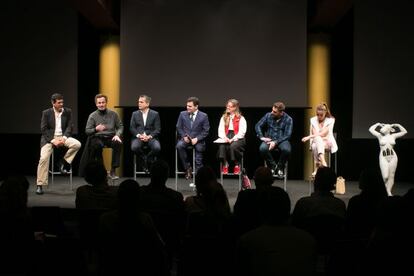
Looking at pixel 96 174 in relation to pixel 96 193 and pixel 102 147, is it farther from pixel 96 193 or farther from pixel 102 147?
pixel 102 147

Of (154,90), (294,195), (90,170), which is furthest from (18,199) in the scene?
(154,90)

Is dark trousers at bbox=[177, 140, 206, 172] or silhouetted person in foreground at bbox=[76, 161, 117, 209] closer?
silhouetted person in foreground at bbox=[76, 161, 117, 209]

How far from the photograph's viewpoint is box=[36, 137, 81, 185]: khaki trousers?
20.9 ft

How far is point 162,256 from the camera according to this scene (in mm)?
2441

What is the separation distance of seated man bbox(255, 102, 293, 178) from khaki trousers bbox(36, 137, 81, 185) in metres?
2.21

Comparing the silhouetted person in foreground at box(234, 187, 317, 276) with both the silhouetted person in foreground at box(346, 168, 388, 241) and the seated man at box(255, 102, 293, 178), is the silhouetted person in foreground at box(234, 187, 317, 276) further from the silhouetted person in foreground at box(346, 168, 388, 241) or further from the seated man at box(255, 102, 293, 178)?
the seated man at box(255, 102, 293, 178)

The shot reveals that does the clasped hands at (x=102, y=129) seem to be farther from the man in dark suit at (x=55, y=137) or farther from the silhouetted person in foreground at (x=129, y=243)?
the silhouetted person in foreground at (x=129, y=243)

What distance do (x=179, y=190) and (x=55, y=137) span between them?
159 cm

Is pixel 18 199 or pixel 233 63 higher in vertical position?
pixel 233 63

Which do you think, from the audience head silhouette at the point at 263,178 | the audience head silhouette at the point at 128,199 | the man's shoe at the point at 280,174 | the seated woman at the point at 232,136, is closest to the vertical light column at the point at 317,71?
the seated woman at the point at 232,136

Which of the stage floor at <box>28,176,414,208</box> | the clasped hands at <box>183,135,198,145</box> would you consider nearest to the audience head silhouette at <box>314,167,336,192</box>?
the stage floor at <box>28,176,414,208</box>

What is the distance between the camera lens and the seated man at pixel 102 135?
6.69 meters

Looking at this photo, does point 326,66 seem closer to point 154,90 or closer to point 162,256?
point 154,90

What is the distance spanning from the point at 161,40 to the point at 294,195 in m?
2.91
